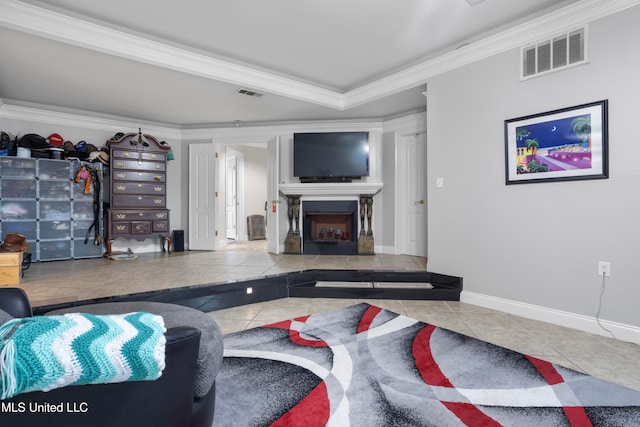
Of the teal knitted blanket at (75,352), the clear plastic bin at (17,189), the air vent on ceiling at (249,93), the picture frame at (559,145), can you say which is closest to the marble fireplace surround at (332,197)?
the air vent on ceiling at (249,93)

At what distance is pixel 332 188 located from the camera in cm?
561

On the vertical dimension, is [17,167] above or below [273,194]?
above

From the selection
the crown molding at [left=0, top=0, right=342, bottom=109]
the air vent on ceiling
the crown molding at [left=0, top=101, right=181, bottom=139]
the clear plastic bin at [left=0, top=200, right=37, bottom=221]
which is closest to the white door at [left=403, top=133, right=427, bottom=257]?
the crown molding at [left=0, top=0, right=342, bottom=109]

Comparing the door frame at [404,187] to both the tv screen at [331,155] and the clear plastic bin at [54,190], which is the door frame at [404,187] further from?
the clear plastic bin at [54,190]

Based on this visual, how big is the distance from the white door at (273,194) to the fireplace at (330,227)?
1.67 feet

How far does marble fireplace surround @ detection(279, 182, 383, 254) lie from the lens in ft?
18.3

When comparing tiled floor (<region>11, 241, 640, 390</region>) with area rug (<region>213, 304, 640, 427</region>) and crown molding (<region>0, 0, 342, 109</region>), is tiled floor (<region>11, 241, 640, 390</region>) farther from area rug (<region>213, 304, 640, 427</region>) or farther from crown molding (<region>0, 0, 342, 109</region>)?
crown molding (<region>0, 0, 342, 109</region>)

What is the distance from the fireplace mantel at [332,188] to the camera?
5531 millimetres

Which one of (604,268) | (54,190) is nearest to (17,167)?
(54,190)

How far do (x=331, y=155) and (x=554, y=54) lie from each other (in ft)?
10.9

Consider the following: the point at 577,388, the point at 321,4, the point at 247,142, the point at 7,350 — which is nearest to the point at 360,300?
the point at 577,388

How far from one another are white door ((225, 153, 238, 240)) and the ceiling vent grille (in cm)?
660

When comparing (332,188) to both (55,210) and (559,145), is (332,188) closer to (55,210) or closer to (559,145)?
(559,145)

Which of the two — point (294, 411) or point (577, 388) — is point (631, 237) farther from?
point (294, 411)
